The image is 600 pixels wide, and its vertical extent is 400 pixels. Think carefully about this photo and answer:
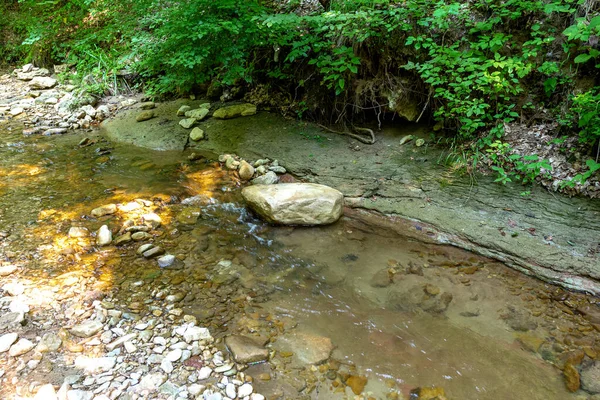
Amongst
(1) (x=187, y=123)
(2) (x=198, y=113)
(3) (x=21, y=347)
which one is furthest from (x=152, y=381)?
(2) (x=198, y=113)

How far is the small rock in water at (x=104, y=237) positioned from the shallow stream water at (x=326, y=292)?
110mm

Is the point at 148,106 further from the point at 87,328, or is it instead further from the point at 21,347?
the point at 21,347

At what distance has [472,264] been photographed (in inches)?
130

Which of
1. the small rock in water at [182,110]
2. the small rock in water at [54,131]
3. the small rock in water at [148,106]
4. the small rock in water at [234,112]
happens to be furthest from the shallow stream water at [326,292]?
the small rock in water at [148,106]

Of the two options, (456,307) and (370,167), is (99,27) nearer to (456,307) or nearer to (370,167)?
(370,167)

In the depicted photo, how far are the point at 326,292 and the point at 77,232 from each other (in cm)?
245

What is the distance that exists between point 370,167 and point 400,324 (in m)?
2.40

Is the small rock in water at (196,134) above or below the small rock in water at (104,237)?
above

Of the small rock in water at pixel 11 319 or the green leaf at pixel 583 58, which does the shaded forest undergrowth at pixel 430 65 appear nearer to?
the green leaf at pixel 583 58

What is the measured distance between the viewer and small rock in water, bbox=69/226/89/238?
3404mm

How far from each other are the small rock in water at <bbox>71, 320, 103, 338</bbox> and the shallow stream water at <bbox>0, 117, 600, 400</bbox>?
0.20m

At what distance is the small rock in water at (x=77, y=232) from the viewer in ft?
11.2

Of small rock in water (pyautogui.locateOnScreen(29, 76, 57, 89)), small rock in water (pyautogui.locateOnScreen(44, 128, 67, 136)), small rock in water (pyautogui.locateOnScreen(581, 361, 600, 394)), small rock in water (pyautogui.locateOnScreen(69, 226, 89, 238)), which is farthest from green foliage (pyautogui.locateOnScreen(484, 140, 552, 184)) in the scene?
small rock in water (pyautogui.locateOnScreen(29, 76, 57, 89))

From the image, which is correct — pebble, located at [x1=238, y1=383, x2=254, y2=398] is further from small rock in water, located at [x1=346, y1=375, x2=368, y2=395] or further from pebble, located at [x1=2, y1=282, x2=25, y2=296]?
pebble, located at [x1=2, y1=282, x2=25, y2=296]
